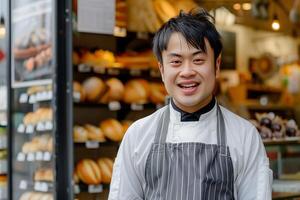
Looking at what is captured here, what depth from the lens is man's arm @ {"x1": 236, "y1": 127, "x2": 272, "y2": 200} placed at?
69.9 inches

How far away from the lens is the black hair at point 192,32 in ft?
5.92

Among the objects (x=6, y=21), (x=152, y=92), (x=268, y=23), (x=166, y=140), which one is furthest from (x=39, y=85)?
(x=268, y=23)

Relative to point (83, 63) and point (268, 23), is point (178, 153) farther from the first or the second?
point (268, 23)

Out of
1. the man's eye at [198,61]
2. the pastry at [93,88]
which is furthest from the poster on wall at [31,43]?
the man's eye at [198,61]

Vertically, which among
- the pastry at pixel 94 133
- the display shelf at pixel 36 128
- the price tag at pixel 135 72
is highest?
the price tag at pixel 135 72

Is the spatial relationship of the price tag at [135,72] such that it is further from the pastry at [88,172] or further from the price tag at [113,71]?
the pastry at [88,172]

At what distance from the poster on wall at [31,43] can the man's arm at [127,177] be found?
216 centimetres

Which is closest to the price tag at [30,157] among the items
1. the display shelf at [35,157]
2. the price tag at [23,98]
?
the display shelf at [35,157]

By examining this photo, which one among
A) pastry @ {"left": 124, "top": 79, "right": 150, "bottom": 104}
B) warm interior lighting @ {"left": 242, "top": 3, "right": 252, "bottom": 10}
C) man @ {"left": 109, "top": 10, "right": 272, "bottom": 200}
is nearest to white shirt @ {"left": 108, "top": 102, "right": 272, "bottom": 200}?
man @ {"left": 109, "top": 10, "right": 272, "bottom": 200}

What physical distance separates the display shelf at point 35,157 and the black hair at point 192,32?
2.33 meters

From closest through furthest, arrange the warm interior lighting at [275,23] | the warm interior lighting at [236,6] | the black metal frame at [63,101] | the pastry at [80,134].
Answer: the black metal frame at [63,101] → the pastry at [80,134] → the warm interior lighting at [236,6] → the warm interior lighting at [275,23]

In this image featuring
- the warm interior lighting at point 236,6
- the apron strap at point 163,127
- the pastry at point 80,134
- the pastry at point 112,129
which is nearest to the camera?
the apron strap at point 163,127

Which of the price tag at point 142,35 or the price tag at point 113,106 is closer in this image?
the price tag at point 113,106

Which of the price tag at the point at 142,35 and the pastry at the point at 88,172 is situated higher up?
the price tag at the point at 142,35
